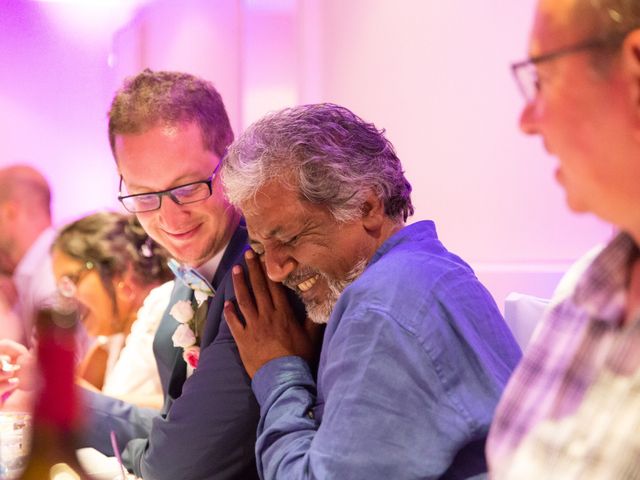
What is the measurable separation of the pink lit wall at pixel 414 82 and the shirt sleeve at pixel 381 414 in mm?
1198

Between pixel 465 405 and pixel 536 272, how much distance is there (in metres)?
1.25

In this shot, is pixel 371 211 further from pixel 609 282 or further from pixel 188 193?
pixel 609 282

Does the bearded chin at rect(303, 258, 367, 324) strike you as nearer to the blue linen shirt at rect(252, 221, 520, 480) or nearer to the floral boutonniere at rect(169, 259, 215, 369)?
the blue linen shirt at rect(252, 221, 520, 480)

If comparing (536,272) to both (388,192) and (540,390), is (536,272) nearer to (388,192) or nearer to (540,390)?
(388,192)

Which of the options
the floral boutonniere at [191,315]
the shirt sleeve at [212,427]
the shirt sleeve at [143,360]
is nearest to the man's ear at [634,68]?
the shirt sleeve at [212,427]

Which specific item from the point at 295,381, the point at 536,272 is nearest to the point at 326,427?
the point at 295,381

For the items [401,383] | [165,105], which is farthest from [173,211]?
[401,383]

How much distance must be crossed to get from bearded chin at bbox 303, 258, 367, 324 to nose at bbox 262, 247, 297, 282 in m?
0.08

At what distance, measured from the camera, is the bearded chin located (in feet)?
5.61

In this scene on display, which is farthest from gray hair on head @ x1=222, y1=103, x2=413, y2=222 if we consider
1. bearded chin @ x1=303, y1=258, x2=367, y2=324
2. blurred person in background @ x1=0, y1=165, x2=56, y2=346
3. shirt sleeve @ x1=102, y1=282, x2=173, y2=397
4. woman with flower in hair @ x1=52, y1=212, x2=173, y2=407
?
blurred person in background @ x1=0, y1=165, x2=56, y2=346

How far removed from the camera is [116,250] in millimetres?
3482

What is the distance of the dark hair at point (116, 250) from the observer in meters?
3.44

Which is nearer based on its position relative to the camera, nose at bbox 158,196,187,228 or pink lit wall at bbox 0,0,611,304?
nose at bbox 158,196,187,228

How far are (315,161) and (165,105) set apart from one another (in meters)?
0.68
